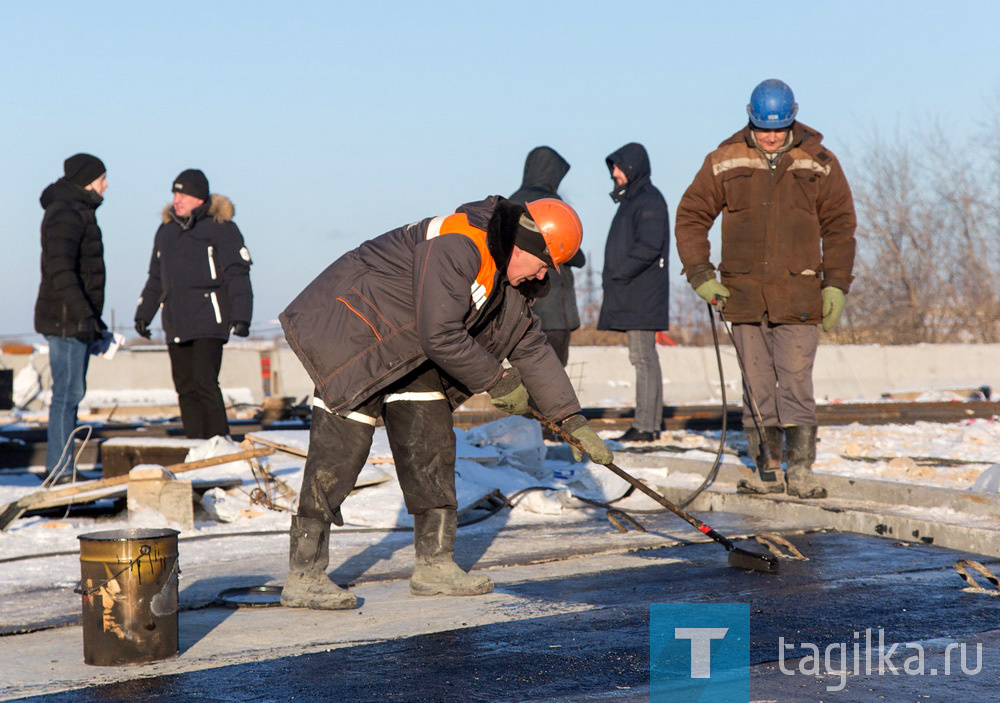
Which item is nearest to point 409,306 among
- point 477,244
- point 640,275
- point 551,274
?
point 477,244

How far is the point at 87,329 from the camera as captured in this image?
8.04 meters

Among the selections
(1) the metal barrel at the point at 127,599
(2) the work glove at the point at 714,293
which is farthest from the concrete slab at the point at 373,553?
(2) the work glove at the point at 714,293

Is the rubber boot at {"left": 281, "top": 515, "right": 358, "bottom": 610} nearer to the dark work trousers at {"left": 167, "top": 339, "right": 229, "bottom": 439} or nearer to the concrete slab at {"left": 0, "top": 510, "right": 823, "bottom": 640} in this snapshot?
the concrete slab at {"left": 0, "top": 510, "right": 823, "bottom": 640}

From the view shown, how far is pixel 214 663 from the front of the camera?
3662 mm

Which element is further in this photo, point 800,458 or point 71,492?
point 800,458

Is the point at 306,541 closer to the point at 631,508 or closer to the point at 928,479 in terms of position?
the point at 631,508

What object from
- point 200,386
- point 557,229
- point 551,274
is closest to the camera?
point 557,229

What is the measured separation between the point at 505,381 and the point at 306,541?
1.01m

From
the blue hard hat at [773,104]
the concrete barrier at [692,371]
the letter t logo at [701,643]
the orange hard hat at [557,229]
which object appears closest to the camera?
the letter t logo at [701,643]

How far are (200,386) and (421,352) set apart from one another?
443cm

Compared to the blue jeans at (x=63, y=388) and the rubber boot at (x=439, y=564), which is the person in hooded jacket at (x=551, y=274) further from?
the rubber boot at (x=439, y=564)

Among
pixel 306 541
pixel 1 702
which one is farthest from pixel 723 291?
pixel 1 702

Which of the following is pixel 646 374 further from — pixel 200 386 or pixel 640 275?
pixel 200 386

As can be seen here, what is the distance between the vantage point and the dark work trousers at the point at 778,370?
7043 millimetres
